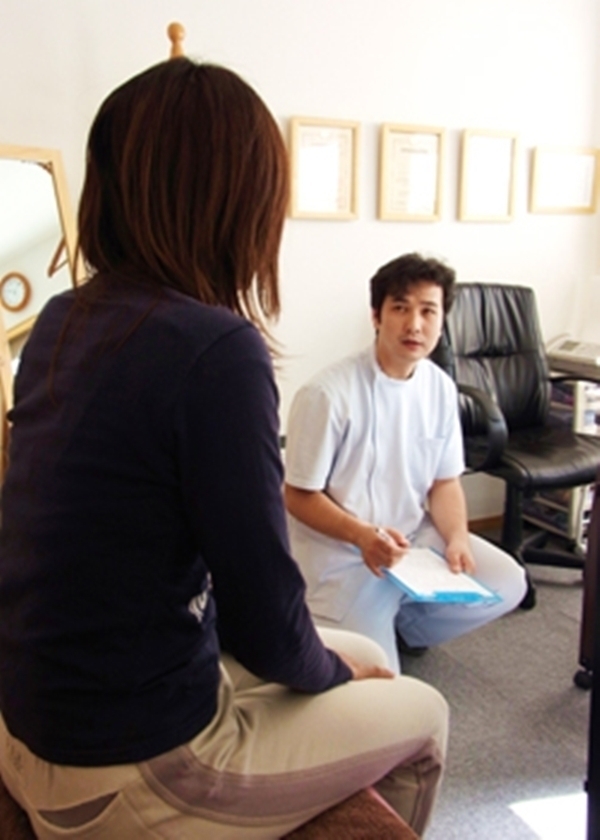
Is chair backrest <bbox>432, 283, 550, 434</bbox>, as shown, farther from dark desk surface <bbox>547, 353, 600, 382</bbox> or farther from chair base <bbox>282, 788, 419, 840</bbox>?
chair base <bbox>282, 788, 419, 840</bbox>

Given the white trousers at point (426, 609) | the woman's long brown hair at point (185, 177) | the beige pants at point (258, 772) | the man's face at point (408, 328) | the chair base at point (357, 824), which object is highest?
the woman's long brown hair at point (185, 177)

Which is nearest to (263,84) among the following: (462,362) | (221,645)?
(462,362)

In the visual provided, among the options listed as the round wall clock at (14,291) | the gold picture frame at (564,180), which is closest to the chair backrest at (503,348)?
the gold picture frame at (564,180)

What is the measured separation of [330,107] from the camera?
2.58m

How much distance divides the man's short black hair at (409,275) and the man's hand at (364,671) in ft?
3.54

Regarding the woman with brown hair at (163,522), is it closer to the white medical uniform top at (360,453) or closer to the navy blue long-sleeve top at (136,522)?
→ the navy blue long-sleeve top at (136,522)

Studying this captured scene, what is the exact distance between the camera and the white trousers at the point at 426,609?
173 centimetres

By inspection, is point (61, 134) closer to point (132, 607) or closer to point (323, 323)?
point (323, 323)

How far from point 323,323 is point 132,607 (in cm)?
208

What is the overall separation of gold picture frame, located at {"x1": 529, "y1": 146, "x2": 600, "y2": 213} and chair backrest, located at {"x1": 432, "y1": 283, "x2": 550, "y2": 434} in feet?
1.63

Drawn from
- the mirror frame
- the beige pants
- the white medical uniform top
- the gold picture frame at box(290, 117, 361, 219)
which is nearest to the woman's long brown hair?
the beige pants

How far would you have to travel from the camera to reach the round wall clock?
7.15 ft

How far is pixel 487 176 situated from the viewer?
2.92m

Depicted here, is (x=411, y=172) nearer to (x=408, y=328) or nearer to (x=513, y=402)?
(x=513, y=402)
